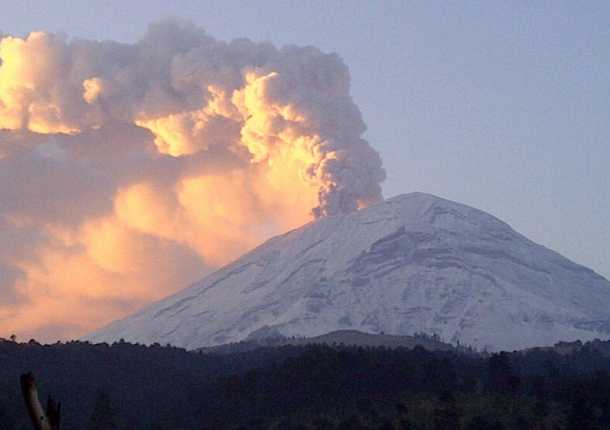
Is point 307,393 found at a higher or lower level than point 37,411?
higher

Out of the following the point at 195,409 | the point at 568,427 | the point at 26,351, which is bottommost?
the point at 568,427

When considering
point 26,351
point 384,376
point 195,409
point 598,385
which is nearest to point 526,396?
point 598,385

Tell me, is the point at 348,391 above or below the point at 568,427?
above

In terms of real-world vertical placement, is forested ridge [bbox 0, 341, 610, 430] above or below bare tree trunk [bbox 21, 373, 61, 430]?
above

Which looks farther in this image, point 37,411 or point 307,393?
point 307,393

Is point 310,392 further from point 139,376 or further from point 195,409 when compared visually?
point 139,376
